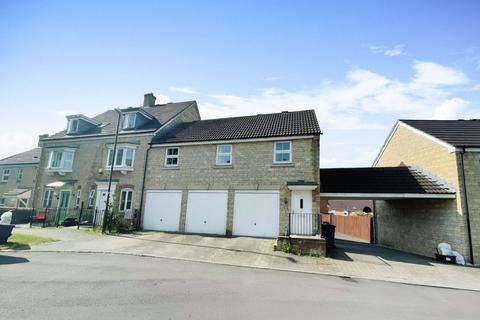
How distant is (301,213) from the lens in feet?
46.9

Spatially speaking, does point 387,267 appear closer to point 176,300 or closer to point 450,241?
point 450,241

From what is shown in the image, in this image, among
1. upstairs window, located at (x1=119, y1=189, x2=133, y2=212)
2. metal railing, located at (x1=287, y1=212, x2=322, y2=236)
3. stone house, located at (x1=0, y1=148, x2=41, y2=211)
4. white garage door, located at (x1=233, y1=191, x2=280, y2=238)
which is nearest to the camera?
metal railing, located at (x1=287, y1=212, x2=322, y2=236)

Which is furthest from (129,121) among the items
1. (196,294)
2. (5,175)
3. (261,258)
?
(5,175)

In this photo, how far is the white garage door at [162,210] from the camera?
17.3 metres

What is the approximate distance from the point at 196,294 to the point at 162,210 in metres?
12.0

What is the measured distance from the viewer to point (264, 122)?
18750 mm

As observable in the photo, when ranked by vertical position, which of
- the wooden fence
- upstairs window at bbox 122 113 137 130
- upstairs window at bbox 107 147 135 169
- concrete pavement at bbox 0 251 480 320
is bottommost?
concrete pavement at bbox 0 251 480 320

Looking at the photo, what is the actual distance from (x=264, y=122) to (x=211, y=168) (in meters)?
5.20

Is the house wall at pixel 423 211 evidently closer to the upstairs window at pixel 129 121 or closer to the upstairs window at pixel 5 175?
the upstairs window at pixel 129 121

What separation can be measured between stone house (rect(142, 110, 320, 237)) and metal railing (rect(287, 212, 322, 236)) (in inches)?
2.1

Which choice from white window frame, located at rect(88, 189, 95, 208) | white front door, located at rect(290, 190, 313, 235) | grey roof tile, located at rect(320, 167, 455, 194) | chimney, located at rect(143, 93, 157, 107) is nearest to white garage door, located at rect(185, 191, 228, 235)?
white front door, located at rect(290, 190, 313, 235)

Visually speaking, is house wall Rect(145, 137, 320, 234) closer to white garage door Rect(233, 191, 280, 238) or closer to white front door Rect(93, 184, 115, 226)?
white garage door Rect(233, 191, 280, 238)

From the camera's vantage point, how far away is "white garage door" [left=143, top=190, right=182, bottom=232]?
1727 cm

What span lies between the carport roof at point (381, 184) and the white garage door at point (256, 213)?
2.98m
